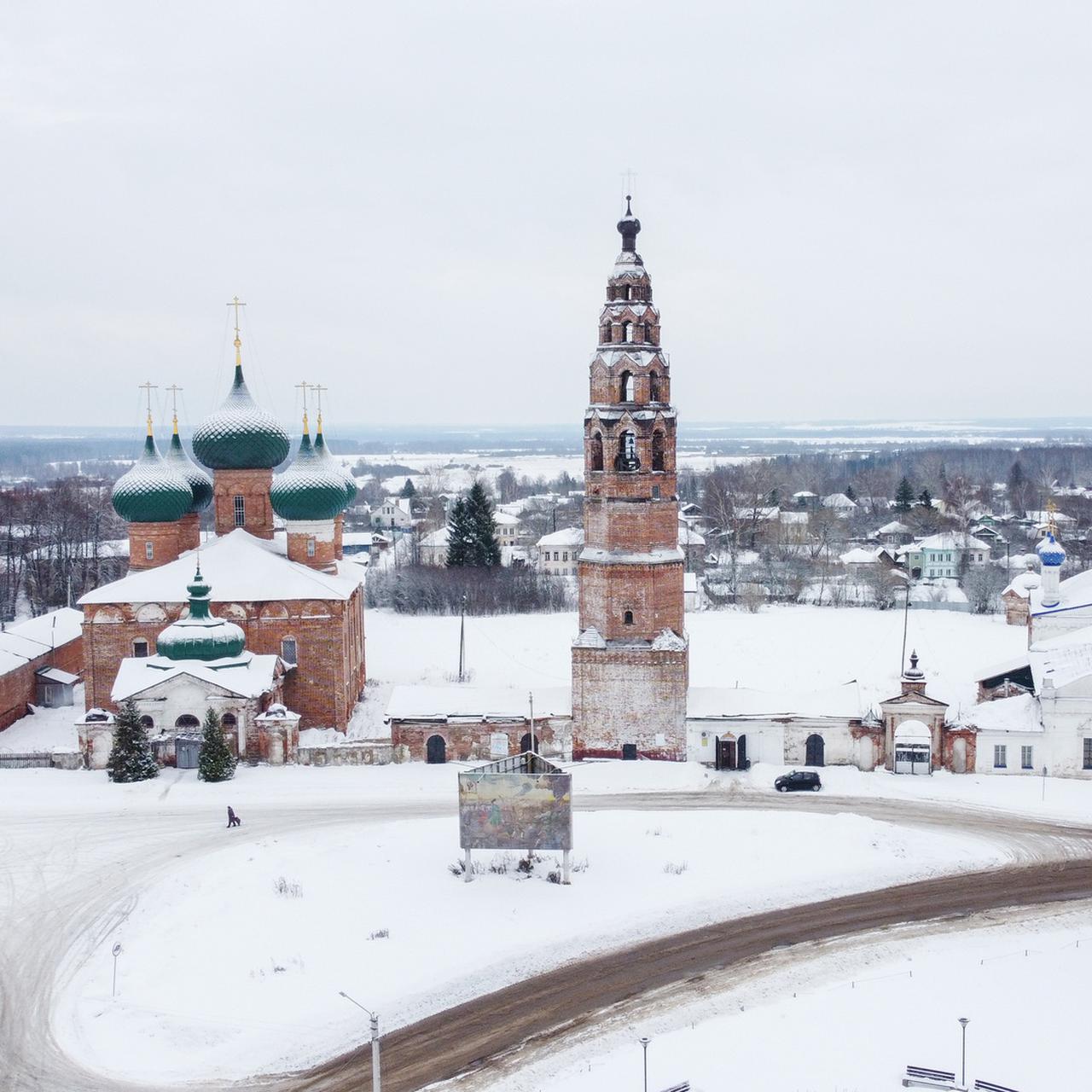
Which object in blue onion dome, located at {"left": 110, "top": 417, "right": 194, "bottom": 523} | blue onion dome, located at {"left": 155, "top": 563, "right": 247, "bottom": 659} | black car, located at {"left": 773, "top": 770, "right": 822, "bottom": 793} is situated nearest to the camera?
black car, located at {"left": 773, "top": 770, "right": 822, "bottom": 793}

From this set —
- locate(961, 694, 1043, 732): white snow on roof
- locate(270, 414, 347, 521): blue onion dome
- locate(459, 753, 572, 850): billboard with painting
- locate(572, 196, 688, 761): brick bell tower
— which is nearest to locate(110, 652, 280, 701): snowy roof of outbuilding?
locate(270, 414, 347, 521): blue onion dome

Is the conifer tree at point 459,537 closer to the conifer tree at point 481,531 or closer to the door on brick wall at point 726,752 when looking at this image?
the conifer tree at point 481,531

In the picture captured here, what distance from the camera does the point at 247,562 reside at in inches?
1138

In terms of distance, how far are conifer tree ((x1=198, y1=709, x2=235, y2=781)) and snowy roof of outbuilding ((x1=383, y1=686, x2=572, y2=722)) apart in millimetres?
3466

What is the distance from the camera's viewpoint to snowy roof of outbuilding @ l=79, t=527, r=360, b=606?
91.6 ft

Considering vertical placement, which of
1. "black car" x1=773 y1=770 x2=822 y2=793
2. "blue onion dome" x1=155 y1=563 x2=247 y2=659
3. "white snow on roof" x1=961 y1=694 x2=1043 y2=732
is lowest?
"black car" x1=773 y1=770 x2=822 y2=793

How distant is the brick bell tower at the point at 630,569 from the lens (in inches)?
968

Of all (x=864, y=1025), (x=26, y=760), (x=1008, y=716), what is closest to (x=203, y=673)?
(x=26, y=760)

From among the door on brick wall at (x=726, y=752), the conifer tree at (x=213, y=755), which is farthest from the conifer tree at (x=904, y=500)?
the conifer tree at (x=213, y=755)

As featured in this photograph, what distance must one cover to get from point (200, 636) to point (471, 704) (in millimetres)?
6125

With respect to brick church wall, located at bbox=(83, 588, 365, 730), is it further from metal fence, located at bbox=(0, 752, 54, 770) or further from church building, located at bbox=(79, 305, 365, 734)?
metal fence, located at bbox=(0, 752, 54, 770)

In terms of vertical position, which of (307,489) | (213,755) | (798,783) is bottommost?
(798,783)

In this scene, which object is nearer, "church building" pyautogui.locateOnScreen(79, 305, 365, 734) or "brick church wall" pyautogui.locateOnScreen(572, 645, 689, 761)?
"brick church wall" pyautogui.locateOnScreen(572, 645, 689, 761)

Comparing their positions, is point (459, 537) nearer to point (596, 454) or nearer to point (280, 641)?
point (280, 641)
